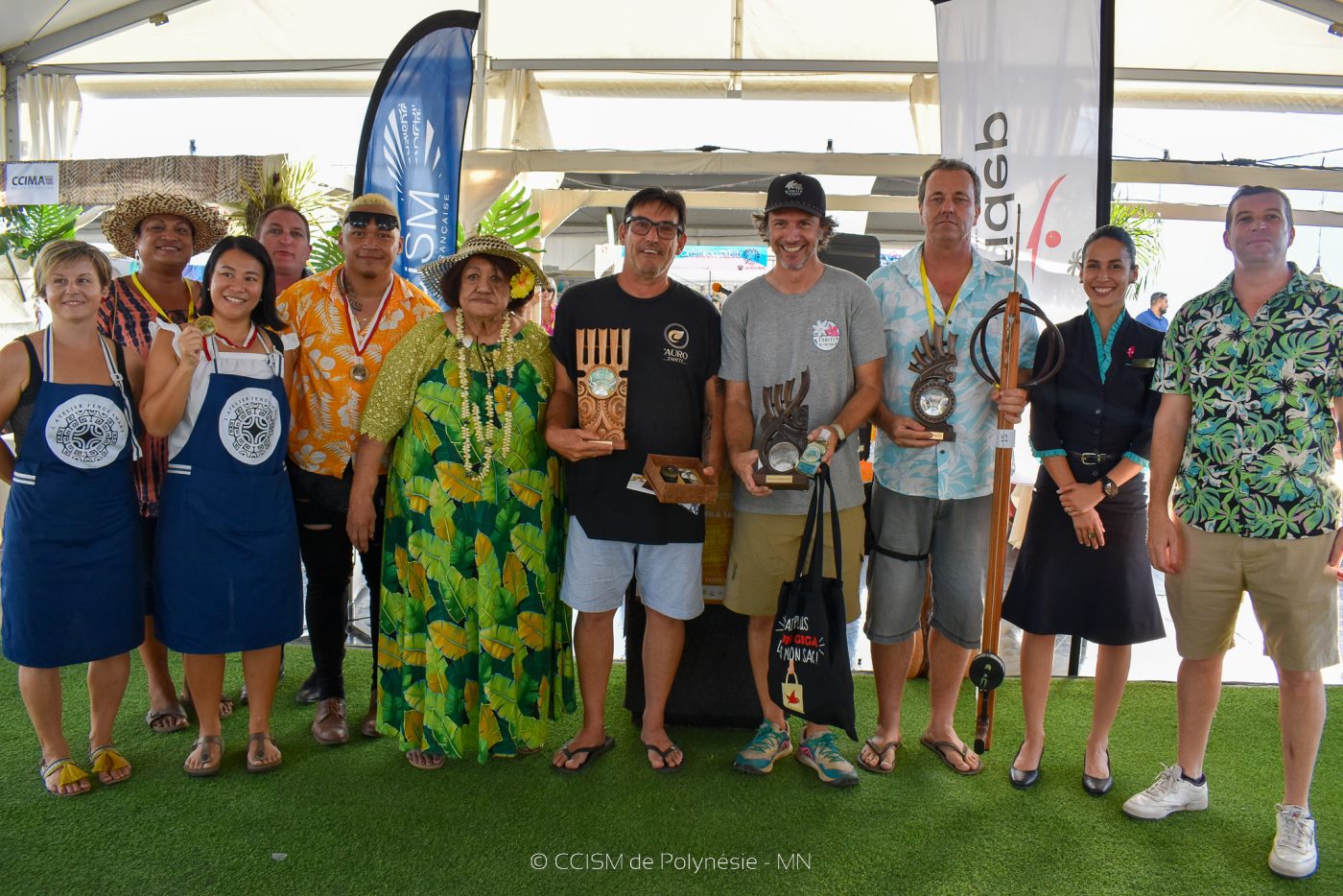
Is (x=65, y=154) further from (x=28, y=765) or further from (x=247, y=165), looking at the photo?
(x=28, y=765)

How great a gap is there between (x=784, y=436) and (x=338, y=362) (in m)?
1.53

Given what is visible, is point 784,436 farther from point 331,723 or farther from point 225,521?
point 331,723

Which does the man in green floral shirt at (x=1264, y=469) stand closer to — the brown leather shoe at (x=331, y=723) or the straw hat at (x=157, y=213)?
the brown leather shoe at (x=331, y=723)

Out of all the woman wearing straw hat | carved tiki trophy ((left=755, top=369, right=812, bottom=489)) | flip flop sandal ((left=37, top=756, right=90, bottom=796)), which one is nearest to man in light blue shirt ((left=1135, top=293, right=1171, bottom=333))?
carved tiki trophy ((left=755, top=369, right=812, bottom=489))

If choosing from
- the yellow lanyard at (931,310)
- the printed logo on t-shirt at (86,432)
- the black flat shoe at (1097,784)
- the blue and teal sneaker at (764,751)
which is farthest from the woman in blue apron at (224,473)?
the black flat shoe at (1097,784)

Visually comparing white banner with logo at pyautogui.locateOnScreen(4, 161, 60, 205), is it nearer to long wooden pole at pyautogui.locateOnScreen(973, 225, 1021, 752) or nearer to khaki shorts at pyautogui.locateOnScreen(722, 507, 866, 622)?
khaki shorts at pyautogui.locateOnScreen(722, 507, 866, 622)

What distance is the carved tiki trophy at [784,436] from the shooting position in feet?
8.87

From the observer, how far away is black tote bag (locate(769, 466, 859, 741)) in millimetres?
2711

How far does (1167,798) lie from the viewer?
2771 mm

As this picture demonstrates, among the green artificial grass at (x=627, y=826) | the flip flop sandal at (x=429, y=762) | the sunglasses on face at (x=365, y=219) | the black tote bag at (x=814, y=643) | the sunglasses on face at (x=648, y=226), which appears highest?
the sunglasses on face at (x=365, y=219)

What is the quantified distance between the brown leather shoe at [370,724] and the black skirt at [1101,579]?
Answer: 91.2 inches

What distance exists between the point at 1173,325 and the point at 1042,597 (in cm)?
94

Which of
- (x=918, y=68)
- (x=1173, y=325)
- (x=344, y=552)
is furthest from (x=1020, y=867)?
(x=918, y=68)

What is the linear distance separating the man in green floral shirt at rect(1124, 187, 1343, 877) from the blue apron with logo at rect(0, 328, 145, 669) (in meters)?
3.18
